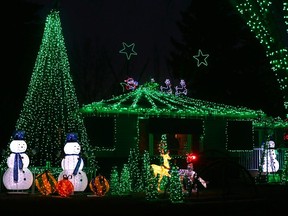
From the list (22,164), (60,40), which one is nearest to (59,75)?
(60,40)

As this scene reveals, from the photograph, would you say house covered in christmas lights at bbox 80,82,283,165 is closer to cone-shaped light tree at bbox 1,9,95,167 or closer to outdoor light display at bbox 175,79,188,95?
cone-shaped light tree at bbox 1,9,95,167

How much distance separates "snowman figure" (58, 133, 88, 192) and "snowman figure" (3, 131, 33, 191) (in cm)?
108

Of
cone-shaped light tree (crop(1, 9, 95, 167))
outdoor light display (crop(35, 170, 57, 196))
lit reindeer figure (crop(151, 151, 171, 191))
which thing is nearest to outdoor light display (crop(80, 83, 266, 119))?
cone-shaped light tree (crop(1, 9, 95, 167))

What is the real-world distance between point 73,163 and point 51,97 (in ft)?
12.4

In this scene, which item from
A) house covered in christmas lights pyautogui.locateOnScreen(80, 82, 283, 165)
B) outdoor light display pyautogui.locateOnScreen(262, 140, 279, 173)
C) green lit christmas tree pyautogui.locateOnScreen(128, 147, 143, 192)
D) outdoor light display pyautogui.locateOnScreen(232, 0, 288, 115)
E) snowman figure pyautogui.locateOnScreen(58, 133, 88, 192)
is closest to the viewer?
outdoor light display pyautogui.locateOnScreen(232, 0, 288, 115)

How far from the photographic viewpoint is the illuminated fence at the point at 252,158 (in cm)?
2492

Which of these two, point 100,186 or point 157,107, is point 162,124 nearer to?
point 157,107

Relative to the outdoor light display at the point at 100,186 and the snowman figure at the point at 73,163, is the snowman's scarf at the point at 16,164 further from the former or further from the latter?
the outdoor light display at the point at 100,186

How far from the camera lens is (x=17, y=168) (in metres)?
17.2

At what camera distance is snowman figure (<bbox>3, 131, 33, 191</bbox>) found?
17219mm

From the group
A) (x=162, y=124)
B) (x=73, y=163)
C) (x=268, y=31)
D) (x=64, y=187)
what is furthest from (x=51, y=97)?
(x=268, y=31)

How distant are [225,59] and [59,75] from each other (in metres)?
20.3

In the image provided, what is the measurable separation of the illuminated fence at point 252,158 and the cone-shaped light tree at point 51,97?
720cm

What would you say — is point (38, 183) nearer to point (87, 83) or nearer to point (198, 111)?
point (198, 111)
